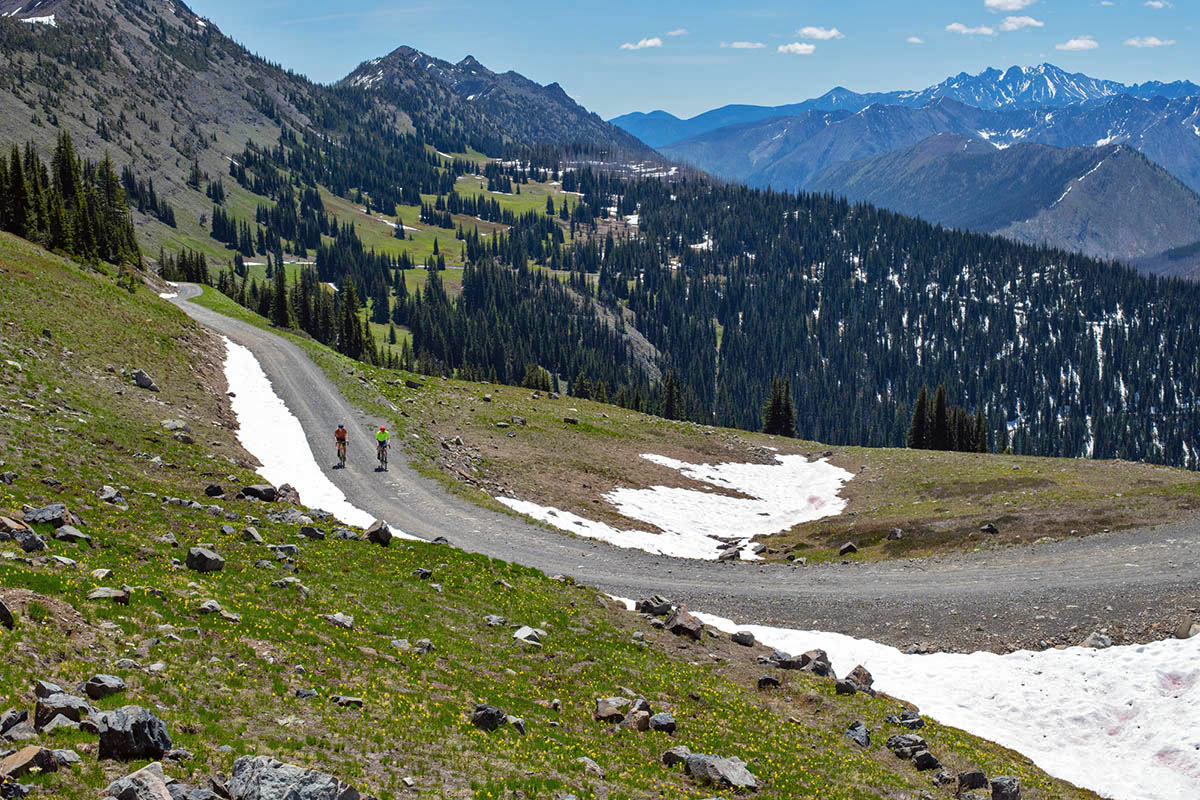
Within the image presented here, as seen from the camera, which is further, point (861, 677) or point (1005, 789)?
point (861, 677)

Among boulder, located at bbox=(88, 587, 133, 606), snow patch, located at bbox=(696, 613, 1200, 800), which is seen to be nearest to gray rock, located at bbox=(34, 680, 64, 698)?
boulder, located at bbox=(88, 587, 133, 606)

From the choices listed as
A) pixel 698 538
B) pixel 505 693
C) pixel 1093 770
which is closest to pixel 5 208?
pixel 698 538

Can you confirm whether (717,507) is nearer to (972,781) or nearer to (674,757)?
(972,781)

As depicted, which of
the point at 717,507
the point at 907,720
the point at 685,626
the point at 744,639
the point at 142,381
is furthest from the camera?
the point at 717,507

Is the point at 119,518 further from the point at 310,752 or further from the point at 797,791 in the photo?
the point at 797,791

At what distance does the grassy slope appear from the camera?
12.6 metres

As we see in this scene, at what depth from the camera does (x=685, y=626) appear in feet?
80.5

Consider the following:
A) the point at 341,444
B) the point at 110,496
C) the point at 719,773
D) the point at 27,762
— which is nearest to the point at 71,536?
the point at 110,496

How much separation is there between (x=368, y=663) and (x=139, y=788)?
7.40m

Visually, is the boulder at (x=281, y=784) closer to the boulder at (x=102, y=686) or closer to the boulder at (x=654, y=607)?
the boulder at (x=102, y=686)

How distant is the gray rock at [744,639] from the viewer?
84.1 ft

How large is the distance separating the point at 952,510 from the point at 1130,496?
9.08 m

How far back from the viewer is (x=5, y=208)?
66938mm

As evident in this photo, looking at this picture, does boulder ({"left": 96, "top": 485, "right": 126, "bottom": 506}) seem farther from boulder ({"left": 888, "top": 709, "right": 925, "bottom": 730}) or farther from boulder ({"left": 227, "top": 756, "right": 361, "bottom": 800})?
boulder ({"left": 888, "top": 709, "right": 925, "bottom": 730})
